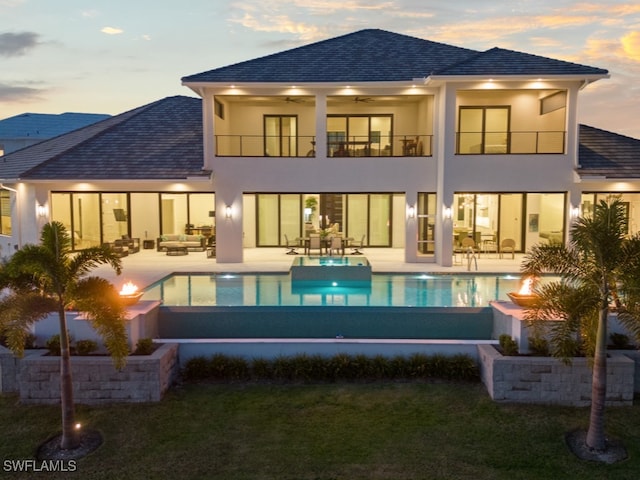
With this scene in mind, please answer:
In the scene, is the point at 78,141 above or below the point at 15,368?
above

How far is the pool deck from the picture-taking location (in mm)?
17344

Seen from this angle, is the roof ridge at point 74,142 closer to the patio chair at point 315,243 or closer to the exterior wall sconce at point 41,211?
the exterior wall sconce at point 41,211

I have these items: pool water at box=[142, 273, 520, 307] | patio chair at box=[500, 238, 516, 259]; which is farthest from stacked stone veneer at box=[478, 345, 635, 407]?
patio chair at box=[500, 238, 516, 259]

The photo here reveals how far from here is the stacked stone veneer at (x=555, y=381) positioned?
8.88 meters

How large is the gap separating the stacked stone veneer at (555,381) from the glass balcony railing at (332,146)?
1209 centimetres

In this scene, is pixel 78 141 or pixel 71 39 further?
pixel 71 39

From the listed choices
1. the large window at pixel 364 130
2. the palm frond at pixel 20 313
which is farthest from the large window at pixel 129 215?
the palm frond at pixel 20 313

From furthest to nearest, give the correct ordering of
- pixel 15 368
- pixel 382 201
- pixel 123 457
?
pixel 382 201 < pixel 15 368 < pixel 123 457

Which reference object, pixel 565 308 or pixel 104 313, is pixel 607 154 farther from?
pixel 104 313

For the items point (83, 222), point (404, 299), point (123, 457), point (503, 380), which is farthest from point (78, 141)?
point (503, 380)

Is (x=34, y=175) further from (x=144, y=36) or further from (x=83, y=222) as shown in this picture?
(x=144, y=36)

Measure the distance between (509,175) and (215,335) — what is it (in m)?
11.9

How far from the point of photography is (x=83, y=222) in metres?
22.9

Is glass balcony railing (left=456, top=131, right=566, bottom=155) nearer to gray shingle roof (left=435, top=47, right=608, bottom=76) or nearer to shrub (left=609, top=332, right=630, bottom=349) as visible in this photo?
gray shingle roof (left=435, top=47, right=608, bottom=76)
